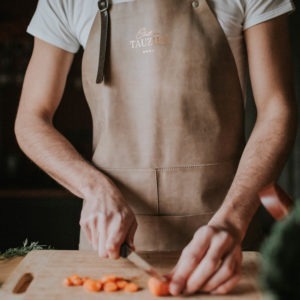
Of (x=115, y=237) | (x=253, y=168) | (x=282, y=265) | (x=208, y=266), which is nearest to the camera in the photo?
(x=282, y=265)

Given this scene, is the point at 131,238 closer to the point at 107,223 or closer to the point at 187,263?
the point at 107,223

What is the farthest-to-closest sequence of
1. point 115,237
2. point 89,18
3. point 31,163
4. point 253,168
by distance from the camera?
point 31,163, point 89,18, point 253,168, point 115,237

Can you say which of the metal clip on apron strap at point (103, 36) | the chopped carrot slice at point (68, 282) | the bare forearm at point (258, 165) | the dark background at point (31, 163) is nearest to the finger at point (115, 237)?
the chopped carrot slice at point (68, 282)

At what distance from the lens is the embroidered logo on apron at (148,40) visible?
4.54 ft

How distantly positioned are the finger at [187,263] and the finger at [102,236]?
0.62ft

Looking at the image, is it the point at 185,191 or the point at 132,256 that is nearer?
the point at 132,256

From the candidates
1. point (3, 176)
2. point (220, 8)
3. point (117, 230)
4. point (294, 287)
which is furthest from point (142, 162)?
point (3, 176)

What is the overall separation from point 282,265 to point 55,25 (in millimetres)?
1160

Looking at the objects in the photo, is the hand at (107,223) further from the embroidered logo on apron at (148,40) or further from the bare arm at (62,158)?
the embroidered logo on apron at (148,40)

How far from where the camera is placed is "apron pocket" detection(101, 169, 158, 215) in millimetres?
1380

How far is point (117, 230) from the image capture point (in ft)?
3.57

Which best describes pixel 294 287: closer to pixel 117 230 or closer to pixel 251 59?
pixel 117 230

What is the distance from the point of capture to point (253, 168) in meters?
1.22

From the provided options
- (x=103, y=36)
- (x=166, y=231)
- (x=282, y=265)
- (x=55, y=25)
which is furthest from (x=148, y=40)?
(x=282, y=265)
